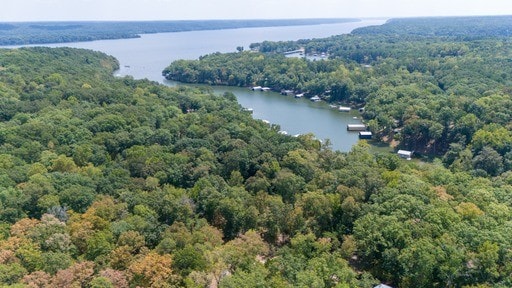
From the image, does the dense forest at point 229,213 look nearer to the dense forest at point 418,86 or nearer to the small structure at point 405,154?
the dense forest at point 418,86

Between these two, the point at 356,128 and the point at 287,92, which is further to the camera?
the point at 287,92

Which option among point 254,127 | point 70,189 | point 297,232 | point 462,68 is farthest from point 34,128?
point 462,68

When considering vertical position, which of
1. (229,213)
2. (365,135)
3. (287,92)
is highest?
(229,213)

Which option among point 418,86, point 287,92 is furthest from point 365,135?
point 287,92

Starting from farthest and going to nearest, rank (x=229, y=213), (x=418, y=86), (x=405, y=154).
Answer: (x=418, y=86)
(x=405, y=154)
(x=229, y=213)

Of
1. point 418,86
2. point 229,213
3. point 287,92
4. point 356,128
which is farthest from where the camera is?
point 287,92

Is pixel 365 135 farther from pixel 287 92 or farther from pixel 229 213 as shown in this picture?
pixel 287 92

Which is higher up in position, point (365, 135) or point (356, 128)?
point (365, 135)

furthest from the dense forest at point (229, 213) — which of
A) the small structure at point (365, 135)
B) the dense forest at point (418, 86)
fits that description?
the small structure at point (365, 135)

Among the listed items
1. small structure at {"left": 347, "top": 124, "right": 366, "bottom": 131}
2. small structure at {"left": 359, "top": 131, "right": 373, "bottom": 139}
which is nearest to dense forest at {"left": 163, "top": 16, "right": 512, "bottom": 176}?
small structure at {"left": 359, "top": 131, "right": 373, "bottom": 139}
